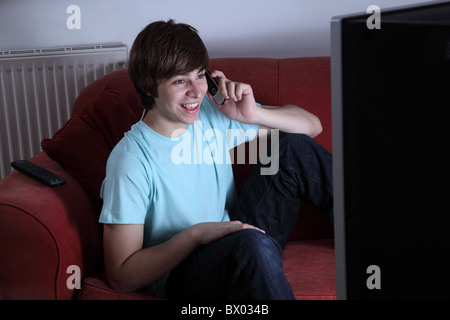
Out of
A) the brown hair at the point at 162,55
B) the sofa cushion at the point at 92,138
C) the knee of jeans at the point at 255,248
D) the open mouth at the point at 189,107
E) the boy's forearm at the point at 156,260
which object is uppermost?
the brown hair at the point at 162,55

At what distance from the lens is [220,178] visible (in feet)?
4.90

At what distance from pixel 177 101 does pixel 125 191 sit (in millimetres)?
269

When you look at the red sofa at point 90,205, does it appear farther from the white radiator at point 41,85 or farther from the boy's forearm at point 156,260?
the white radiator at point 41,85

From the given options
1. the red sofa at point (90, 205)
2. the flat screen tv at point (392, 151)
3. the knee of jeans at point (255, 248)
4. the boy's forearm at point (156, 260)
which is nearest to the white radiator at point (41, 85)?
the red sofa at point (90, 205)

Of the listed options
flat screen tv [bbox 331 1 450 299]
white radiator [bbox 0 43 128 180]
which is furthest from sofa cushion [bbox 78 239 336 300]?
white radiator [bbox 0 43 128 180]

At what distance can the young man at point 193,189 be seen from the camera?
1.17 metres

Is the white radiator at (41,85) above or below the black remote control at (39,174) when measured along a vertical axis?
above

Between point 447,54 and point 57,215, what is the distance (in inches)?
40.2

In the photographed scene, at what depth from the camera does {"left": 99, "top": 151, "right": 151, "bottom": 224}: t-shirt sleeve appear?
4.00 feet

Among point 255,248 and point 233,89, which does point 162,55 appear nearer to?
point 233,89

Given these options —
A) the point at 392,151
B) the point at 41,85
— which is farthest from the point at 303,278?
the point at 41,85

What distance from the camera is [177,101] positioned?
1341 millimetres

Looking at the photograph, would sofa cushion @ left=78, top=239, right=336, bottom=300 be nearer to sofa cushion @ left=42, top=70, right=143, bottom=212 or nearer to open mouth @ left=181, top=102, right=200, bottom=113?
sofa cushion @ left=42, top=70, right=143, bottom=212
